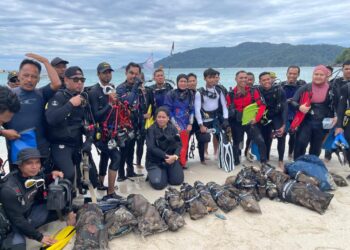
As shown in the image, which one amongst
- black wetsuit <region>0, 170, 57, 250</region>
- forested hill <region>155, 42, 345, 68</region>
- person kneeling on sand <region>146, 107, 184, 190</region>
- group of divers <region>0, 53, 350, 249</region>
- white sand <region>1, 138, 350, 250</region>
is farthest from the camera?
forested hill <region>155, 42, 345, 68</region>

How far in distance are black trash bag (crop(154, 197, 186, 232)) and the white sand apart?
85 millimetres

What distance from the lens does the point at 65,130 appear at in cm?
400

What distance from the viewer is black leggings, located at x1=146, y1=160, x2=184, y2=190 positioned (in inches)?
205

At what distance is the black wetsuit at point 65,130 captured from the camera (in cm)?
373

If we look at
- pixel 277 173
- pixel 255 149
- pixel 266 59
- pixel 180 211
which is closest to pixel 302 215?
pixel 277 173

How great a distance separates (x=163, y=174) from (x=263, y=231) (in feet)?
6.85

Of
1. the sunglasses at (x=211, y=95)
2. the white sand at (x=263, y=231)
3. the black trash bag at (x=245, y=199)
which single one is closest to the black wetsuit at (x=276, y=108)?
the sunglasses at (x=211, y=95)

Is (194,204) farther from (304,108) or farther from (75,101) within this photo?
(304,108)

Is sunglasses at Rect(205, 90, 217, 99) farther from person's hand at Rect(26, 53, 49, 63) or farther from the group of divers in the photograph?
person's hand at Rect(26, 53, 49, 63)

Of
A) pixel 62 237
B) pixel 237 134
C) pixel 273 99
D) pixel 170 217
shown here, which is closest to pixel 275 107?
pixel 273 99

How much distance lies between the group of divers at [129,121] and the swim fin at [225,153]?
3cm

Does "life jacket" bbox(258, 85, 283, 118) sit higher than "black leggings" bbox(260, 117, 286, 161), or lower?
higher

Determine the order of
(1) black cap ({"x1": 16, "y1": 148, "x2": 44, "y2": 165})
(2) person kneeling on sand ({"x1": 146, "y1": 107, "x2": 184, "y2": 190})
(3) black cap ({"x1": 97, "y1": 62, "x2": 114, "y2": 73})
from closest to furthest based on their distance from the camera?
(1) black cap ({"x1": 16, "y1": 148, "x2": 44, "y2": 165}) < (3) black cap ({"x1": 97, "y1": 62, "x2": 114, "y2": 73}) < (2) person kneeling on sand ({"x1": 146, "y1": 107, "x2": 184, "y2": 190})

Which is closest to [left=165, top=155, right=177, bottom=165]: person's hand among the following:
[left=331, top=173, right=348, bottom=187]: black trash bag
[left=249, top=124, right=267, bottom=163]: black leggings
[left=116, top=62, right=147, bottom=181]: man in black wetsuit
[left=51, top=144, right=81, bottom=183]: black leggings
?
[left=116, top=62, right=147, bottom=181]: man in black wetsuit
